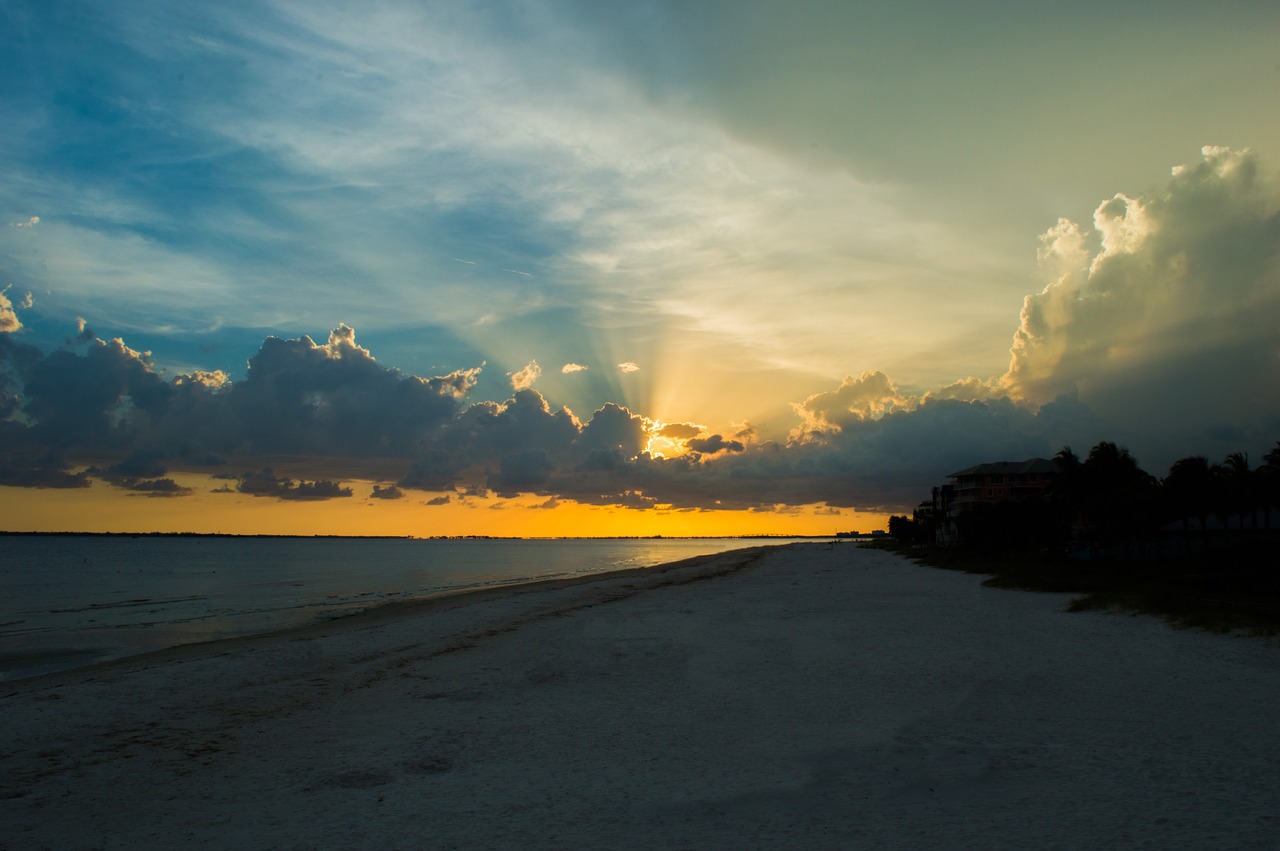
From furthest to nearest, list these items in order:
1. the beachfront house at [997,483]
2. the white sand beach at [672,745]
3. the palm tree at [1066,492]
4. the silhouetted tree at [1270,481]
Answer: the beachfront house at [997,483] < the palm tree at [1066,492] < the silhouetted tree at [1270,481] < the white sand beach at [672,745]

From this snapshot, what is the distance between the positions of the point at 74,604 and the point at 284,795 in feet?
160

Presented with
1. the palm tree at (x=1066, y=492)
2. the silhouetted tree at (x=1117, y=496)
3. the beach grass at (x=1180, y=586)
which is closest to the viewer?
the beach grass at (x=1180, y=586)

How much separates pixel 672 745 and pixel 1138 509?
226ft

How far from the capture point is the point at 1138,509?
6719 cm

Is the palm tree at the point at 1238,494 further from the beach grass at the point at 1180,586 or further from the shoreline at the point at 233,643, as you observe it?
the shoreline at the point at 233,643

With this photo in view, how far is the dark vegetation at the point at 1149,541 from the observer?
29891mm

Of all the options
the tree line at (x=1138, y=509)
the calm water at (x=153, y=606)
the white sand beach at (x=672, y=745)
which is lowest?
the calm water at (x=153, y=606)

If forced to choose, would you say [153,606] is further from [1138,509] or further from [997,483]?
[997,483]

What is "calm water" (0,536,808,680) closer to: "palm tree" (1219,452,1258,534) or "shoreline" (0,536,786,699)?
"shoreline" (0,536,786,699)

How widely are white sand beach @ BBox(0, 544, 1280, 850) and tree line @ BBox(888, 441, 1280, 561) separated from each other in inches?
1938

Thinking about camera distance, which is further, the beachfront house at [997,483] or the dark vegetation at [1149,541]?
the beachfront house at [997,483]

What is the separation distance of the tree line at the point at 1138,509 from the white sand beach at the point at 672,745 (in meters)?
49.2

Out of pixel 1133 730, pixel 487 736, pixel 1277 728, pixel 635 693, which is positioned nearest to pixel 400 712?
pixel 487 736

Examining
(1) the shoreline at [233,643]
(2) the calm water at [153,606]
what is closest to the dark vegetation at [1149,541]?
(1) the shoreline at [233,643]
